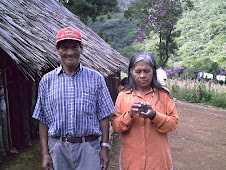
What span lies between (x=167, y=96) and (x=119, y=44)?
2710cm

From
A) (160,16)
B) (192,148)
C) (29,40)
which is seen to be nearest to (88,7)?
(160,16)

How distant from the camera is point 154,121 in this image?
1.81 meters

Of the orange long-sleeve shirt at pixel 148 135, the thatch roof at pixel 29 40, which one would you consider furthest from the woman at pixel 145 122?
the thatch roof at pixel 29 40

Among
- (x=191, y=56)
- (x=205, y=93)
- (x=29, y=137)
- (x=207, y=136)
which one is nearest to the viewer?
(x=29, y=137)

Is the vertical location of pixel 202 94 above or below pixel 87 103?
below

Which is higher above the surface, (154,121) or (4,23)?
(4,23)

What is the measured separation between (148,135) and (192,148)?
4.17m

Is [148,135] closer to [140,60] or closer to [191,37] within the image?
[140,60]

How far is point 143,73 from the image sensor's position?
1.93 meters

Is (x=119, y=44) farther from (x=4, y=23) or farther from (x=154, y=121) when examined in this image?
(x=154, y=121)

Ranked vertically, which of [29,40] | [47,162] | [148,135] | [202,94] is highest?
[29,40]

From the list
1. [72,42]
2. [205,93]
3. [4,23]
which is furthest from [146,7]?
[72,42]

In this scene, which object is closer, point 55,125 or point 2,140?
point 55,125

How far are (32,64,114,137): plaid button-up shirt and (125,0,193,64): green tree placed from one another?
13.9 meters
